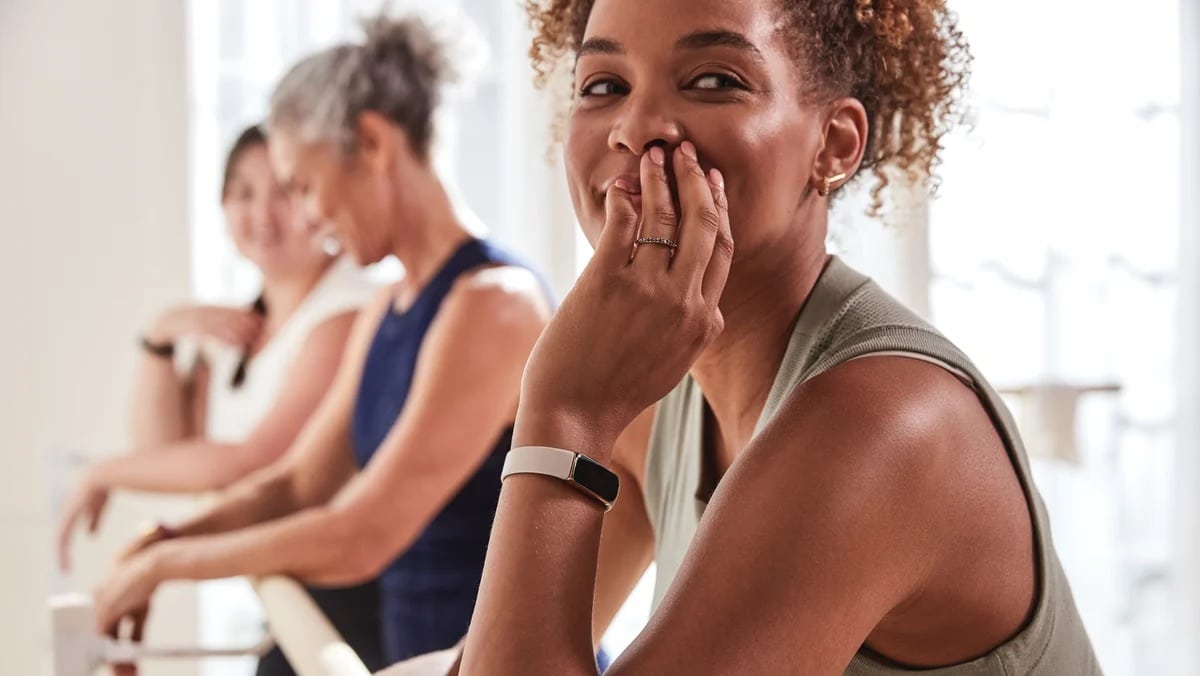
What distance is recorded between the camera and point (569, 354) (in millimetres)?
704

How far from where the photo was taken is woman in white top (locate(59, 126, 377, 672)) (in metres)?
2.20

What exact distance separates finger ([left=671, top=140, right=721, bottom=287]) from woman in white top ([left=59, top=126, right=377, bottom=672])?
58.7 inches

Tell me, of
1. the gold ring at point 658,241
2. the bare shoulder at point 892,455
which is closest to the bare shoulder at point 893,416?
the bare shoulder at point 892,455

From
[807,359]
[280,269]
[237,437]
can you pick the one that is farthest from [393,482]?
[237,437]

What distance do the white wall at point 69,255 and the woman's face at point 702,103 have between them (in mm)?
2361

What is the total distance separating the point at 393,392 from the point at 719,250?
3.97ft

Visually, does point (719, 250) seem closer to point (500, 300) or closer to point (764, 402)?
point (764, 402)

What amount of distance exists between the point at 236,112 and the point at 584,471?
2526mm

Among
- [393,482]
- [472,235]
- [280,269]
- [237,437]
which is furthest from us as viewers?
[237,437]

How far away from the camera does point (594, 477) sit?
680 millimetres

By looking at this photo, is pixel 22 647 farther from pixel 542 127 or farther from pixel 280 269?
pixel 542 127

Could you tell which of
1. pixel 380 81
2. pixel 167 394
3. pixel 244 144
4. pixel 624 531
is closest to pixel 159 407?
pixel 167 394

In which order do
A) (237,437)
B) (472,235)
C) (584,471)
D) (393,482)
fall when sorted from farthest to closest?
1. (237,437)
2. (472,235)
3. (393,482)
4. (584,471)

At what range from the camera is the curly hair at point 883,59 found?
83 centimetres
